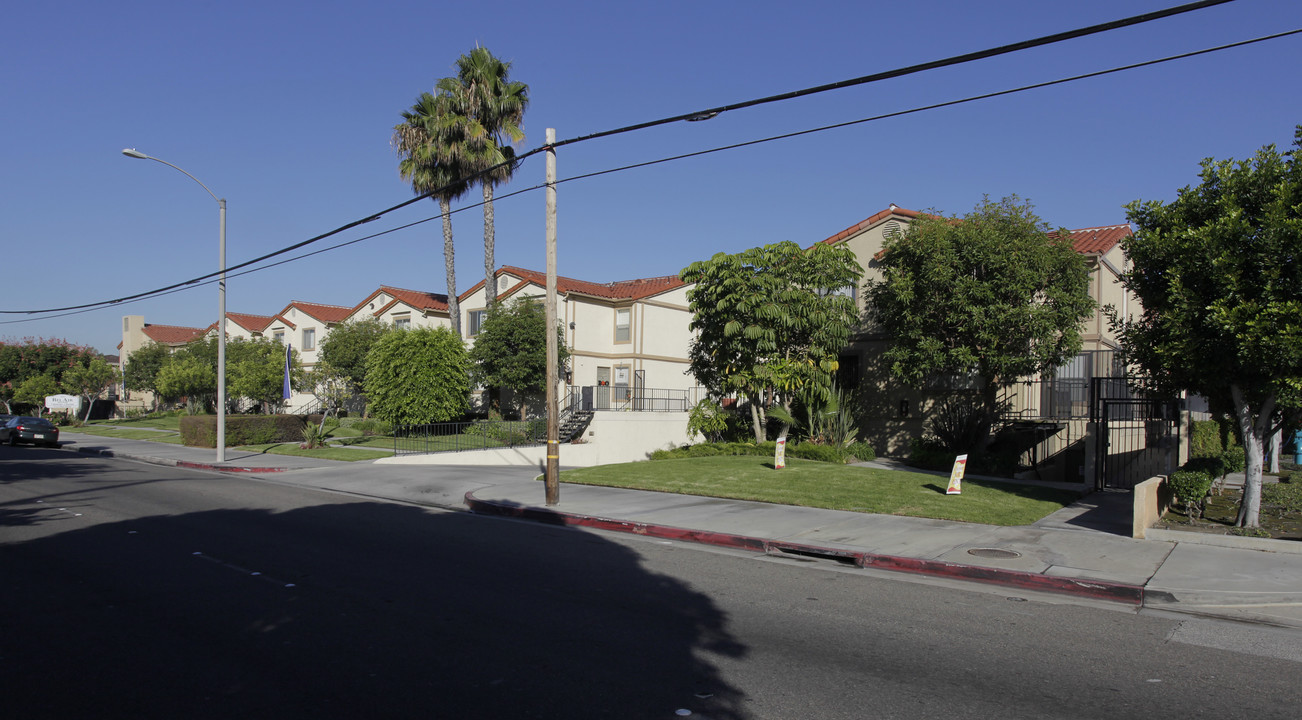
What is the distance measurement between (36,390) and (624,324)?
43980mm

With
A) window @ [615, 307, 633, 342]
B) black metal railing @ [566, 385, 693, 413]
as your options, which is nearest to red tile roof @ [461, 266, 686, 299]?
window @ [615, 307, 633, 342]

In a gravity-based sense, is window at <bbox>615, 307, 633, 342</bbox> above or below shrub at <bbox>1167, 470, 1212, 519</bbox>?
above

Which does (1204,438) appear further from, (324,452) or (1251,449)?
(324,452)

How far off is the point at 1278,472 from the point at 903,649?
60.5 ft

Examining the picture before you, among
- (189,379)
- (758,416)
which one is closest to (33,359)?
(189,379)

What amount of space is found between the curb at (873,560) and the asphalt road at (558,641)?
48 cm

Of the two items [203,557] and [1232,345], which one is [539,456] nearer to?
[203,557]

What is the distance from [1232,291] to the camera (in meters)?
10.0

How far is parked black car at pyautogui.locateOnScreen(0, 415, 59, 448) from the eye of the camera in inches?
1353

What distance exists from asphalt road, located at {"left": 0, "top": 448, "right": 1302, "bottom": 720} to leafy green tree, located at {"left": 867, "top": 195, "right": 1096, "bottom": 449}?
1034cm

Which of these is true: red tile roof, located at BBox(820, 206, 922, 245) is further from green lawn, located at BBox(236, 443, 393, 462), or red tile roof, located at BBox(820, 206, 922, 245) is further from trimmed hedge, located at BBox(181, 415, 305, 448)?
trimmed hedge, located at BBox(181, 415, 305, 448)

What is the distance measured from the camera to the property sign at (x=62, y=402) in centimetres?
A: 5338

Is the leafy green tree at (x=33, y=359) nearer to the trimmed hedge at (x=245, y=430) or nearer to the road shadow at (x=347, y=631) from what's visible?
the trimmed hedge at (x=245, y=430)

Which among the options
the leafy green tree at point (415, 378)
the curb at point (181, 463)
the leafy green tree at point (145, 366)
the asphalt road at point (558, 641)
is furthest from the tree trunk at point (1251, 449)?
the leafy green tree at point (145, 366)
